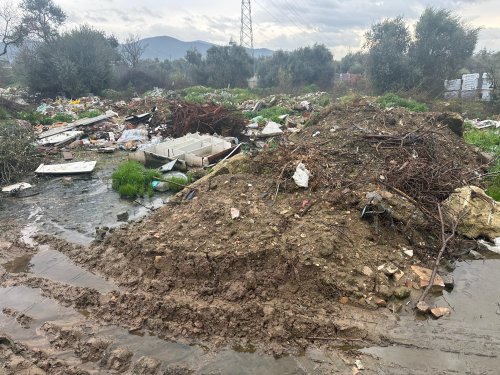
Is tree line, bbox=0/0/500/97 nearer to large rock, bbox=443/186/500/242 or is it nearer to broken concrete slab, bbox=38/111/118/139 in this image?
broken concrete slab, bbox=38/111/118/139

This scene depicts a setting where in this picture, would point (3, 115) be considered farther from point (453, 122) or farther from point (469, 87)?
point (469, 87)

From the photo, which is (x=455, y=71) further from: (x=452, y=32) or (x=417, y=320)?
(x=417, y=320)

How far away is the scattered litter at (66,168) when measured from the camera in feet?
27.7

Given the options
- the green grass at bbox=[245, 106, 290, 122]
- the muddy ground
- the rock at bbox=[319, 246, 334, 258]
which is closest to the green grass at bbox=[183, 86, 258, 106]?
the green grass at bbox=[245, 106, 290, 122]

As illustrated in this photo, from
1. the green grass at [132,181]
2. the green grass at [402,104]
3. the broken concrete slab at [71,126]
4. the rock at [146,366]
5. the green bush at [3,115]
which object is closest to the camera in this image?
the rock at [146,366]

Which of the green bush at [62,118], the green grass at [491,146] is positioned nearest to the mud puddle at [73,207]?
the green grass at [491,146]

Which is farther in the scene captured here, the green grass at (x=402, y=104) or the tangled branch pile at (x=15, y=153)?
the green grass at (x=402, y=104)

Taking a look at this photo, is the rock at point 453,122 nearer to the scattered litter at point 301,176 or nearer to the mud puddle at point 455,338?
the scattered litter at point 301,176

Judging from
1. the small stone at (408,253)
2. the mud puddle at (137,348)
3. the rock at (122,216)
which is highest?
the small stone at (408,253)

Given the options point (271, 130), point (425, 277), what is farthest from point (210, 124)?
point (425, 277)

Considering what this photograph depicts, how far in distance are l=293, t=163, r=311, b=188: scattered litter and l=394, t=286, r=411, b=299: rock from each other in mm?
2124

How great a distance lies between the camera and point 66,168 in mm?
8633

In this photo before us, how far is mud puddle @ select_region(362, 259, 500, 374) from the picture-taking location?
299 centimetres

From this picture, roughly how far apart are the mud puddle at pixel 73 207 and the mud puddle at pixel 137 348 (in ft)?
5.37
